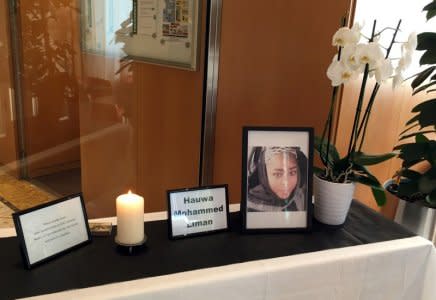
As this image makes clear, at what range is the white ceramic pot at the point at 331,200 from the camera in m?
1.15

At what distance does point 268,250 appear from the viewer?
1.05 meters

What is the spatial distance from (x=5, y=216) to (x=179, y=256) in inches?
83.5

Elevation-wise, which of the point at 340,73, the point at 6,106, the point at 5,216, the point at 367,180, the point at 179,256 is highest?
the point at 340,73

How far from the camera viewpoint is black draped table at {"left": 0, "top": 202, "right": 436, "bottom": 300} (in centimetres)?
87

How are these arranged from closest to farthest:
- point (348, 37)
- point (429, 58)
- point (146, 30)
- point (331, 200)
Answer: point (348, 37) → point (331, 200) → point (429, 58) → point (146, 30)

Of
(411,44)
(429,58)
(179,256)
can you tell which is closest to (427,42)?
(429,58)

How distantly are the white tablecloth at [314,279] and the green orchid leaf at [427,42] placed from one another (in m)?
0.60

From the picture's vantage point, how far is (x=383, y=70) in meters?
1.04

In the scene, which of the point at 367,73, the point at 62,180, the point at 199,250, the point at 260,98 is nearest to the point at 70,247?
the point at 199,250

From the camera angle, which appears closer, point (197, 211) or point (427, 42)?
point (197, 211)

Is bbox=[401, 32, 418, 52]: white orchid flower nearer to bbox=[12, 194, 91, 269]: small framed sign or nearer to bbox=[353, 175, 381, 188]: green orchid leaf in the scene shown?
bbox=[353, 175, 381, 188]: green orchid leaf

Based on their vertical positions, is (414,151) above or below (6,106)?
above

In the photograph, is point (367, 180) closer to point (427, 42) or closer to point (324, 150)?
point (324, 150)

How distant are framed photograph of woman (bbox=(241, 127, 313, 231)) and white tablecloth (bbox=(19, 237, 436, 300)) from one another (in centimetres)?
14
